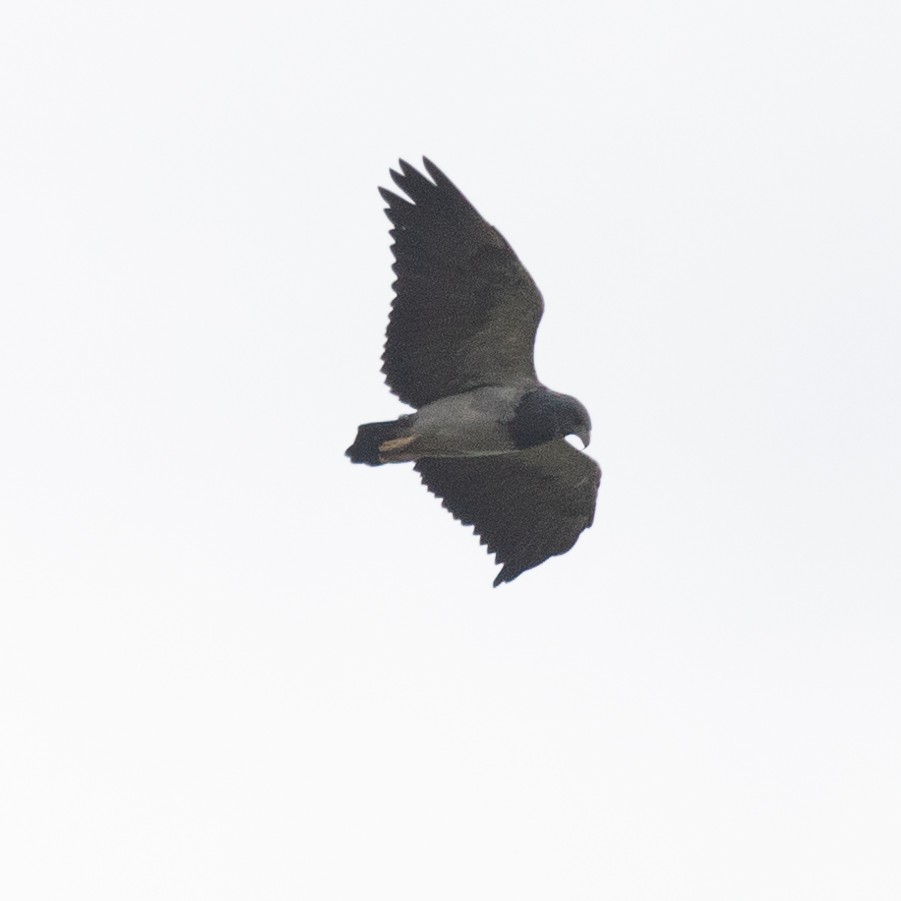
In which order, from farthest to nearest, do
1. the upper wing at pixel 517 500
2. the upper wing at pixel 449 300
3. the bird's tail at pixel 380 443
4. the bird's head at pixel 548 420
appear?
the upper wing at pixel 517 500 → the bird's tail at pixel 380 443 → the bird's head at pixel 548 420 → the upper wing at pixel 449 300

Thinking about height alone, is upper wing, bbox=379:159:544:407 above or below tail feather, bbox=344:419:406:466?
above

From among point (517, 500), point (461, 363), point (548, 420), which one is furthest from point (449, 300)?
point (517, 500)

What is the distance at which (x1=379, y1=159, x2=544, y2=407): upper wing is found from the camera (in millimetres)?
12836

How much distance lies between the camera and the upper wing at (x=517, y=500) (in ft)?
46.9

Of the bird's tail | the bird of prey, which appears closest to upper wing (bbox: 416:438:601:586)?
the bird of prey

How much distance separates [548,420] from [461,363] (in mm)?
768

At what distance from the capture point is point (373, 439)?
13.4 metres

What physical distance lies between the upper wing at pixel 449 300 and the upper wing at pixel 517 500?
93 centimetres

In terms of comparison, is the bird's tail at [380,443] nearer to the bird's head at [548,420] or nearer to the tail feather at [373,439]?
the tail feather at [373,439]

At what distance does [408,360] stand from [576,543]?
2.15 meters

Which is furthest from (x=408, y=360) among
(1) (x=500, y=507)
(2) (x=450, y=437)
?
(1) (x=500, y=507)

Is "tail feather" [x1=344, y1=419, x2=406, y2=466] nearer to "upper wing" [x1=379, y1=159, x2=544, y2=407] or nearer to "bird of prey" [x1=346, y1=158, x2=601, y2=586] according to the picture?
"bird of prey" [x1=346, y1=158, x2=601, y2=586]

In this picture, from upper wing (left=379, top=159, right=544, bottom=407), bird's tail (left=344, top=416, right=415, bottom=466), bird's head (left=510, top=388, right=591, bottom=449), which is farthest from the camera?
bird's tail (left=344, top=416, right=415, bottom=466)

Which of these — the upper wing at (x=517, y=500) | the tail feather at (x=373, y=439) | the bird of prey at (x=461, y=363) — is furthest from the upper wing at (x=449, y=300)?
the upper wing at (x=517, y=500)
